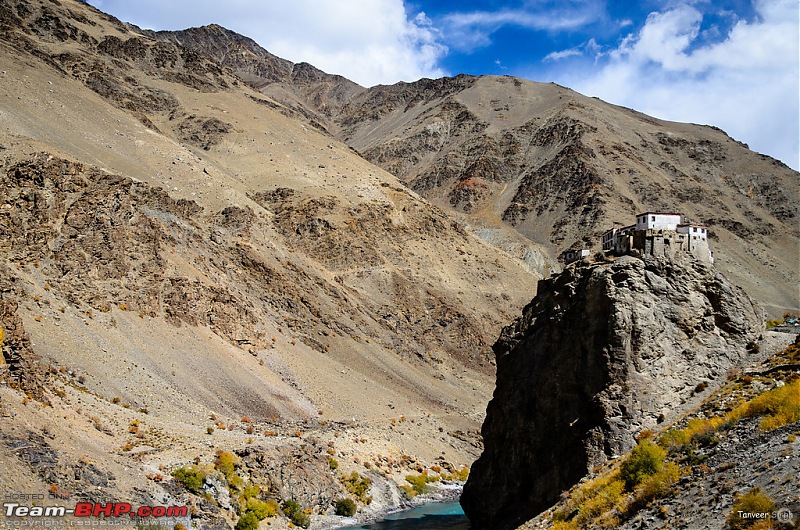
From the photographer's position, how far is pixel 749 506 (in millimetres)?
13266

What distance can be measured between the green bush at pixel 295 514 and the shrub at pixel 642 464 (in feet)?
73.4

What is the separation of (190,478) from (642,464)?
2203 cm

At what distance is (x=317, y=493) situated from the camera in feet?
130

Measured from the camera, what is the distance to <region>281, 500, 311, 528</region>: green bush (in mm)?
36406

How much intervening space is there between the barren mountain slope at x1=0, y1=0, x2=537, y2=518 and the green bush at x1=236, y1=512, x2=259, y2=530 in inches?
154

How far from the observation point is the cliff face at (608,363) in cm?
2297

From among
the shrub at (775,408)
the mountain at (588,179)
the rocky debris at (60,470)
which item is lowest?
the rocky debris at (60,470)

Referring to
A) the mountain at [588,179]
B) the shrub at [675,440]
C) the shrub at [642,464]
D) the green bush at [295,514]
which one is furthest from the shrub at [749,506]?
the mountain at [588,179]

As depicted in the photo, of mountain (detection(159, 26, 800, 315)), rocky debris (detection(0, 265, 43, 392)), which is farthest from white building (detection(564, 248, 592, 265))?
mountain (detection(159, 26, 800, 315))

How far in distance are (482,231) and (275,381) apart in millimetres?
79678

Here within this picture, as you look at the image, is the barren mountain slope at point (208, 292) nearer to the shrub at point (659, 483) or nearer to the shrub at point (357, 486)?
the shrub at point (357, 486)

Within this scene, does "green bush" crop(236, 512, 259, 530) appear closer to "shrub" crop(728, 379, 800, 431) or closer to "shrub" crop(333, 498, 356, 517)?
"shrub" crop(333, 498, 356, 517)

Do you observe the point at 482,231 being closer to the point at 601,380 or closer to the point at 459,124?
the point at 459,124

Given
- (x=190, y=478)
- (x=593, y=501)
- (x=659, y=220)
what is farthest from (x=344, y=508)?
(x=659, y=220)
